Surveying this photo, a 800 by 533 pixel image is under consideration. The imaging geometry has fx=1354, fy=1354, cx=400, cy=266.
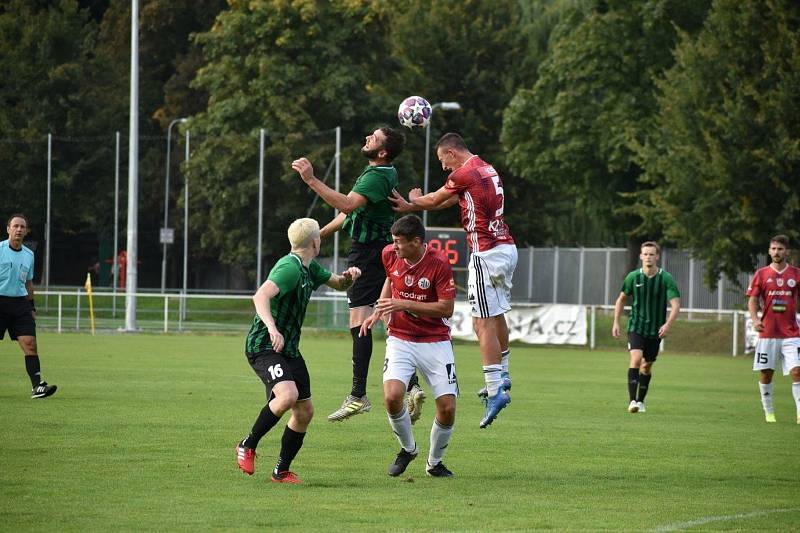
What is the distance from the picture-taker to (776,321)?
57.9 ft

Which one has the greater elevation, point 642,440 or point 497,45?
point 497,45

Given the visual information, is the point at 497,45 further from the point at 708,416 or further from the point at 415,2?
the point at 708,416

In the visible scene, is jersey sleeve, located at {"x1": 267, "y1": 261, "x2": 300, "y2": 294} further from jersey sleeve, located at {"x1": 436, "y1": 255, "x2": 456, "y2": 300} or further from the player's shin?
the player's shin

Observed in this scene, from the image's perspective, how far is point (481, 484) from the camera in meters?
10.7

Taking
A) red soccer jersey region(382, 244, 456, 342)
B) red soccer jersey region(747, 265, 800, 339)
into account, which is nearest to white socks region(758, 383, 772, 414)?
red soccer jersey region(747, 265, 800, 339)

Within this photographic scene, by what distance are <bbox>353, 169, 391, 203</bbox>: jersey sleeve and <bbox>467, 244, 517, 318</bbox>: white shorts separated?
1053 mm

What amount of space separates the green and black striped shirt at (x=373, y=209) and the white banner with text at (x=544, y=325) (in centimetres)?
2566

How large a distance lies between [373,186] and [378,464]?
260 cm

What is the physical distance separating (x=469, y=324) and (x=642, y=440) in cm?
2470

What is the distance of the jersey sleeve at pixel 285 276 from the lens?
10261 mm

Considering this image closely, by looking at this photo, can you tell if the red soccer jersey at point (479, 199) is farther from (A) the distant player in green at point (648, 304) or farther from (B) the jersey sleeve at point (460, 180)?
(A) the distant player in green at point (648, 304)

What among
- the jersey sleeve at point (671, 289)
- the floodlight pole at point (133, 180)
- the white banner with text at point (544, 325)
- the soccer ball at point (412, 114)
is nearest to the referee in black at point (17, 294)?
the soccer ball at point (412, 114)

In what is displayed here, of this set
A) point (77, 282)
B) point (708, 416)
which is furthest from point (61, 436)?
point (77, 282)

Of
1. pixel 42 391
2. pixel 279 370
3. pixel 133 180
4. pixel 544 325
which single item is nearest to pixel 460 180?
pixel 279 370
